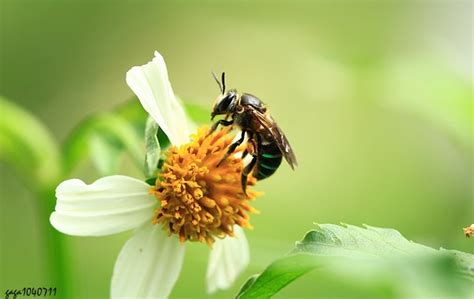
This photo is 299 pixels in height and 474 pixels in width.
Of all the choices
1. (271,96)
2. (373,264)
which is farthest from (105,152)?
(271,96)

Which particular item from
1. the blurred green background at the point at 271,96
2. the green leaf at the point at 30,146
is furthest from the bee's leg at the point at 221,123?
the blurred green background at the point at 271,96

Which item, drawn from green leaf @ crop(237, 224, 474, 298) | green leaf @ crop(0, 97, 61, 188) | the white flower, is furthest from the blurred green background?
green leaf @ crop(237, 224, 474, 298)

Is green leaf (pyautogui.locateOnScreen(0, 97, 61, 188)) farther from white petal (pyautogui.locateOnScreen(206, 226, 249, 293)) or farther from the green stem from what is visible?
white petal (pyautogui.locateOnScreen(206, 226, 249, 293))

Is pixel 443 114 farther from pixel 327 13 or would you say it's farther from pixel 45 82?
pixel 327 13

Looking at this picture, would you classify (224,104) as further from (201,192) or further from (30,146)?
(30,146)

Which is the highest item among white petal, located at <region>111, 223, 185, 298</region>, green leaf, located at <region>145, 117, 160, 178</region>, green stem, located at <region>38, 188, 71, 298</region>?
green leaf, located at <region>145, 117, 160, 178</region>

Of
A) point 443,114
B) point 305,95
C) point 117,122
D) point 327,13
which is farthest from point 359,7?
point 117,122
